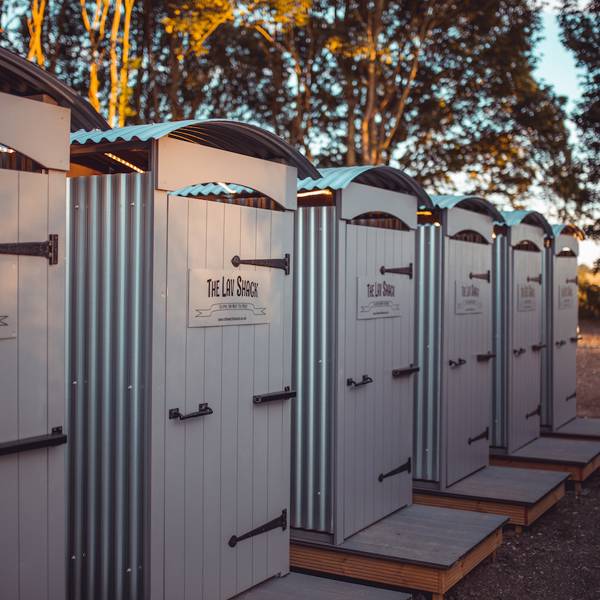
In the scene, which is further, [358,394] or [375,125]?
[375,125]

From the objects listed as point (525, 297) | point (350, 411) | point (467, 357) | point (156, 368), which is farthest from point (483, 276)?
point (156, 368)

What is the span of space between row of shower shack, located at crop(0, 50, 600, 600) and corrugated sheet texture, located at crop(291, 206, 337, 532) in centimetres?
1

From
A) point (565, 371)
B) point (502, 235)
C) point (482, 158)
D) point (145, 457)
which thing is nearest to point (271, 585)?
point (145, 457)

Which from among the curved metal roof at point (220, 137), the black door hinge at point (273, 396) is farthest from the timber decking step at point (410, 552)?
the curved metal roof at point (220, 137)

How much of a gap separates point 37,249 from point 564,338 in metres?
8.25

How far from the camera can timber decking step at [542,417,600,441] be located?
9.91 metres

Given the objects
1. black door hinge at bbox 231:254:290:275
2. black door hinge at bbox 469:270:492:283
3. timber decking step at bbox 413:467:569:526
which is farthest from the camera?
black door hinge at bbox 469:270:492:283

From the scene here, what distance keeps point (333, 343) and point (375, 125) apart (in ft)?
43.8

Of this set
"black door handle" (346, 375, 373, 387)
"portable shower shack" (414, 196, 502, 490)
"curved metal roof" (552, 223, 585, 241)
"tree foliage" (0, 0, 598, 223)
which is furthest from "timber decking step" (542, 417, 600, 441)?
"tree foliage" (0, 0, 598, 223)

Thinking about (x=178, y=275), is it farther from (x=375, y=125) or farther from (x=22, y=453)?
(x=375, y=125)

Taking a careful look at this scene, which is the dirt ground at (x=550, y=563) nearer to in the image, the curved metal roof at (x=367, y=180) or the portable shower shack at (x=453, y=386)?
the portable shower shack at (x=453, y=386)

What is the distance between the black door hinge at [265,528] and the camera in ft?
16.2

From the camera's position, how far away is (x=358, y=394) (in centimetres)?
614

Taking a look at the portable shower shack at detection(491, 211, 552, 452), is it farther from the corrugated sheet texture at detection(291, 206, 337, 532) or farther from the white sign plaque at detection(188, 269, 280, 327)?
the white sign plaque at detection(188, 269, 280, 327)
